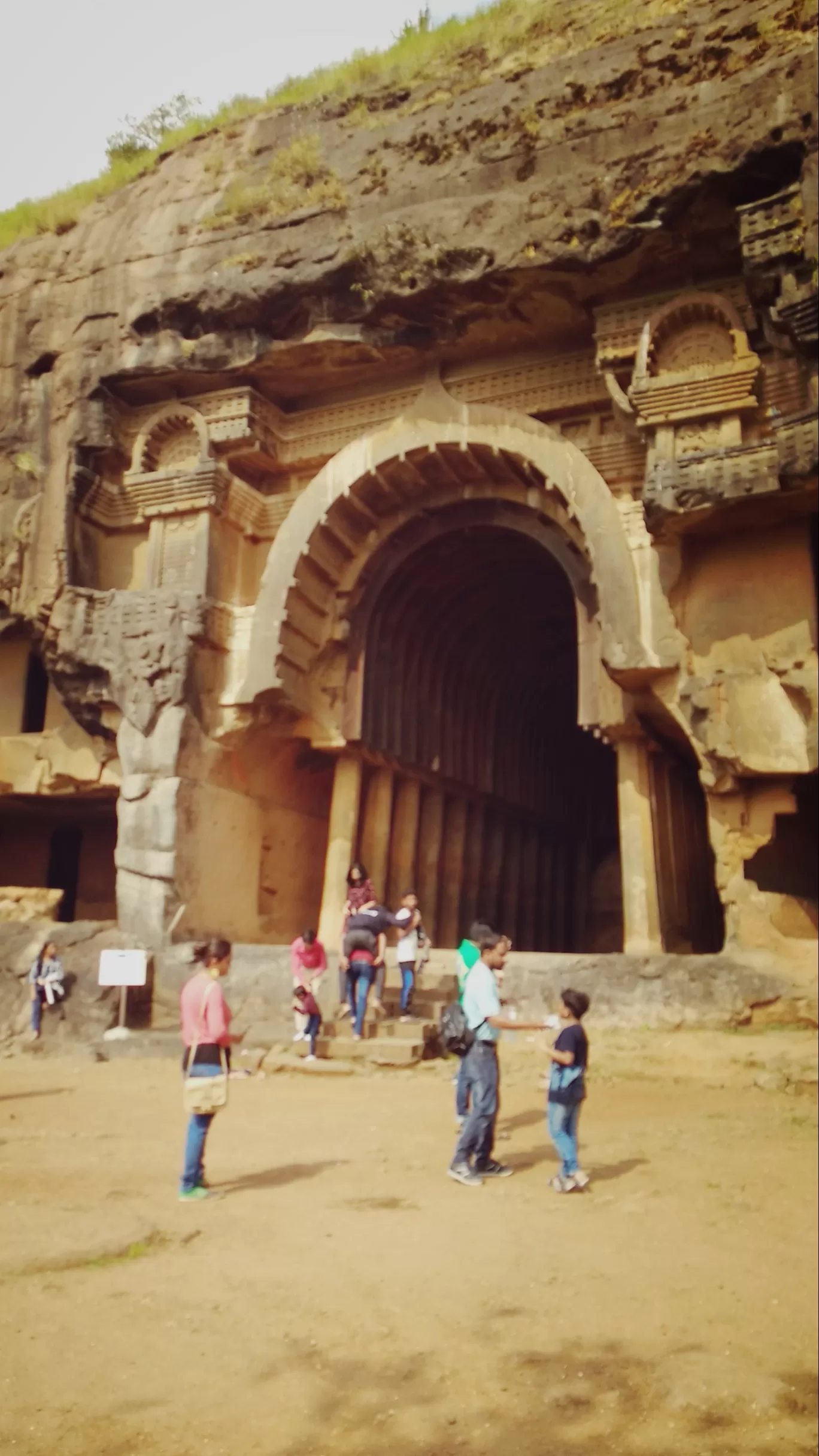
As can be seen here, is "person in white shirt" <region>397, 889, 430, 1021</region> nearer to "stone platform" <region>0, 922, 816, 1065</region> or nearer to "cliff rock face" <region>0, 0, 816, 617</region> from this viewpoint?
"stone platform" <region>0, 922, 816, 1065</region>

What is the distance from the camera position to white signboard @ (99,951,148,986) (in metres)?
12.5

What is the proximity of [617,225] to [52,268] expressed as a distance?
956cm

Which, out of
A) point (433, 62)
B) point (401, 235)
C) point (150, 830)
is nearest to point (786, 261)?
point (401, 235)

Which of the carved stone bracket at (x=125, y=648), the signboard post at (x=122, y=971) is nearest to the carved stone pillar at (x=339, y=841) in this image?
the carved stone bracket at (x=125, y=648)

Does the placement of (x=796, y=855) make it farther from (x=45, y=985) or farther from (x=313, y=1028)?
(x=45, y=985)

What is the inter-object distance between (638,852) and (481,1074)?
306 inches

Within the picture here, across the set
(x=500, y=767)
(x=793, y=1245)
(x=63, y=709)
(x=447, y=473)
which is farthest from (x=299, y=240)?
(x=793, y=1245)

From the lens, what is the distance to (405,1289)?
4902 mm

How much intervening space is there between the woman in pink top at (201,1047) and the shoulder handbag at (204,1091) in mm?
13

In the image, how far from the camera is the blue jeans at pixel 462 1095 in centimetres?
685

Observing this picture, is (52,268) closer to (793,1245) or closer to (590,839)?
(590,839)

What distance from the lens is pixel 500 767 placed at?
795 inches

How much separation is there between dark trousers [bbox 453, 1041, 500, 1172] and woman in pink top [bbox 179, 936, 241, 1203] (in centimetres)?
151

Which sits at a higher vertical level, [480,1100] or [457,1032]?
[457,1032]
